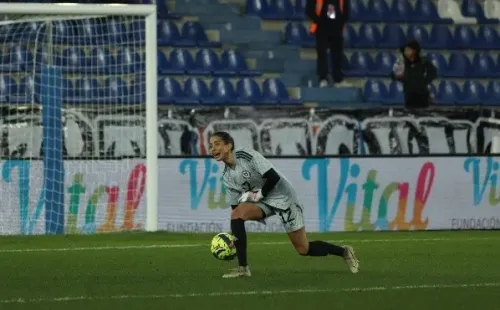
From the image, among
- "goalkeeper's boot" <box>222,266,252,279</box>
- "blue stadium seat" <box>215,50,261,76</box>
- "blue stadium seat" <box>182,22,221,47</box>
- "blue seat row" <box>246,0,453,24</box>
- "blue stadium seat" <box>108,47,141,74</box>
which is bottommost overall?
"goalkeeper's boot" <box>222,266,252,279</box>

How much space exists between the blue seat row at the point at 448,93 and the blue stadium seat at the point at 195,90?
10.4ft

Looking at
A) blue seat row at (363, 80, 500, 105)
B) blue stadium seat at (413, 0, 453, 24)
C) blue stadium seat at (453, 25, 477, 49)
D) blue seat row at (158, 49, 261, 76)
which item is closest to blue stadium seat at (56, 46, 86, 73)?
blue seat row at (158, 49, 261, 76)

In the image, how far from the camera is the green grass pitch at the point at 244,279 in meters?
8.54

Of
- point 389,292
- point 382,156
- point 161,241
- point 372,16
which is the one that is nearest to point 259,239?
point 161,241

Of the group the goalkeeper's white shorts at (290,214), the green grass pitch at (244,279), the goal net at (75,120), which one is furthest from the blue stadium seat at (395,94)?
the goalkeeper's white shorts at (290,214)

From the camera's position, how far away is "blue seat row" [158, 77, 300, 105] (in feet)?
66.5

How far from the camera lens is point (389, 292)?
9133 millimetres

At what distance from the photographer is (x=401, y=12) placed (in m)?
24.1

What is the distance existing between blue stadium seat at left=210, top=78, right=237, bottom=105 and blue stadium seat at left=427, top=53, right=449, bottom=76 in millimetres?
4476

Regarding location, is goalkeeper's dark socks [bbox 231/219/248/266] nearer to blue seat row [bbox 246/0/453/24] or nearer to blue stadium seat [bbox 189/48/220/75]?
blue stadium seat [bbox 189/48/220/75]

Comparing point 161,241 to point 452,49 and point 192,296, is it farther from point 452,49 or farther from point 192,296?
point 452,49

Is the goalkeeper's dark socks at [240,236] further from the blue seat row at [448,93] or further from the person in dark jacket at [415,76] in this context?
the blue seat row at [448,93]

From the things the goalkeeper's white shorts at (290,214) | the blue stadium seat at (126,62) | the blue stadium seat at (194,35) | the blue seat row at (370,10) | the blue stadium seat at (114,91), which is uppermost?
the blue seat row at (370,10)

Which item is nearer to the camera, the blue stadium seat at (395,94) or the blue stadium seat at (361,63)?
the blue stadium seat at (395,94)
